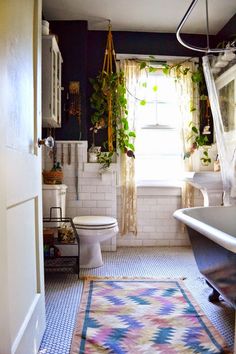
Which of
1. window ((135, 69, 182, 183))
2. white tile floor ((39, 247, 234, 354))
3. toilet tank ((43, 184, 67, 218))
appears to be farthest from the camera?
window ((135, 69, 182, 183))

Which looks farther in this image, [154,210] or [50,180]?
[154,210]

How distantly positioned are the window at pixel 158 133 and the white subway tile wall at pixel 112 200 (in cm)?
24

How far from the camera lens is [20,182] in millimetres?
1279

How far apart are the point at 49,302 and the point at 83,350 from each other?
667mm

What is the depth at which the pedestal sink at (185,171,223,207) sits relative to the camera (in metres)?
3.05

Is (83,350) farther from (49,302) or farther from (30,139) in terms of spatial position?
(30,139)

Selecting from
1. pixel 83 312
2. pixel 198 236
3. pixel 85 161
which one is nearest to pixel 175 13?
pixel 85 161

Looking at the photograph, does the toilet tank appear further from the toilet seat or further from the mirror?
the mirror

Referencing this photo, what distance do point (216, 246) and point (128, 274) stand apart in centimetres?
120

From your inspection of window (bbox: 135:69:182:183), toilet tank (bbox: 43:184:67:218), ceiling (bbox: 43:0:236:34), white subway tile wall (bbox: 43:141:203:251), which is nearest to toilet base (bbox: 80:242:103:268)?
toilet tank (bbox: 43:184:67:218)

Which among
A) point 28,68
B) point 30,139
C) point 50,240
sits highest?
point 28,68

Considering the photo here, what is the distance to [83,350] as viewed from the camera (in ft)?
5.14

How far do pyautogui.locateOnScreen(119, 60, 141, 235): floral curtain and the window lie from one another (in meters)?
0.14

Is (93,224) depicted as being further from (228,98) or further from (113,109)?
(228,98)
